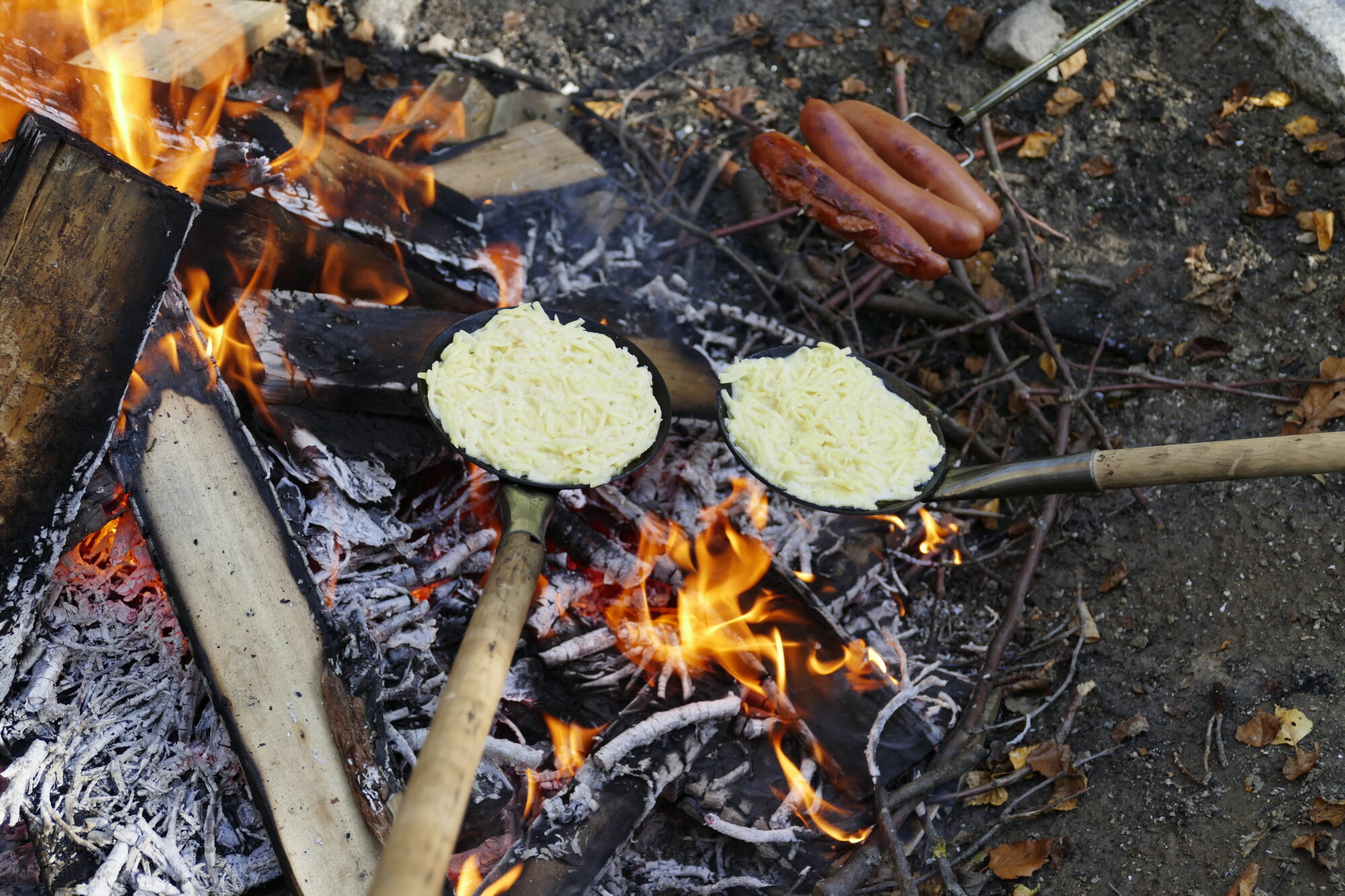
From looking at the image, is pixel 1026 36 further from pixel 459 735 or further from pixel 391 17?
pixel 459 735

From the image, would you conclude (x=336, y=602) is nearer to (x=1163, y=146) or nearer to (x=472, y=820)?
(x=472, y=820)

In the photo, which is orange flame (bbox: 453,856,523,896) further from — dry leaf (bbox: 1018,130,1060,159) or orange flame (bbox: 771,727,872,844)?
dry leaf (bbox: 1018,130,1060,159)

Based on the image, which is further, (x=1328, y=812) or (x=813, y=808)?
(x=813, y=808)

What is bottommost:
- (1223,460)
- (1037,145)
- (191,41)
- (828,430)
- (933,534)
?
(933,534)

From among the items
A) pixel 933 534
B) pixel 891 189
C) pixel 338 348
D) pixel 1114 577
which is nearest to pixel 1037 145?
pixel 891 189

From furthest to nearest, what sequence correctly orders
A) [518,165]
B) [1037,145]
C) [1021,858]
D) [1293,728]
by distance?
[1037,145], [518,165], [1021,858], [1293,728]

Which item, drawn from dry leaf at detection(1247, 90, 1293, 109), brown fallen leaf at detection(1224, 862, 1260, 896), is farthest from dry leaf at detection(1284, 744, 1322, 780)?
dry leaf at detection(1247, 90, 1293, 109)

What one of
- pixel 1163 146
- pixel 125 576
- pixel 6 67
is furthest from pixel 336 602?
pixel 1163 146
